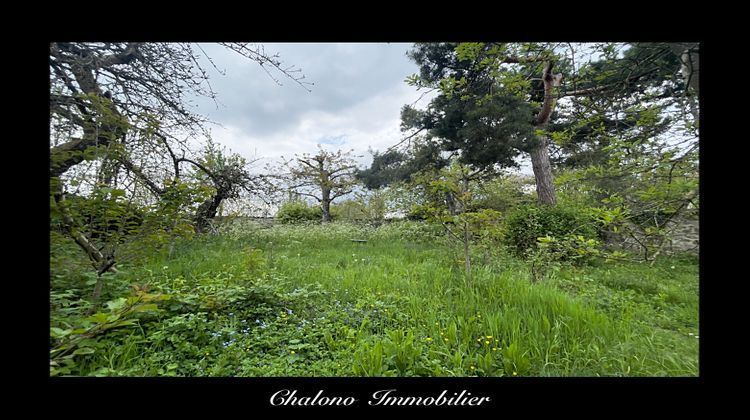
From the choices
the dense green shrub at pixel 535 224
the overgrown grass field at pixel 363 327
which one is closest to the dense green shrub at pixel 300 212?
the overgrown grass field at pixel 363 327

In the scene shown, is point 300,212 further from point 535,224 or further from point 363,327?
point 363,327

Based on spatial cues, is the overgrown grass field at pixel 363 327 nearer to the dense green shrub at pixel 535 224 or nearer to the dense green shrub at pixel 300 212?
the dense green shrub at pixel 535 224

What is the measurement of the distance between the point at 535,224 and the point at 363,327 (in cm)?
431

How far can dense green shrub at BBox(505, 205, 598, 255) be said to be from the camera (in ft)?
14.2

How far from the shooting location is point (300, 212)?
41.1 ft

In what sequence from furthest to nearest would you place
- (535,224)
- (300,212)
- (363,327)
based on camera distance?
(300,212)
(535,224)
(363,327)

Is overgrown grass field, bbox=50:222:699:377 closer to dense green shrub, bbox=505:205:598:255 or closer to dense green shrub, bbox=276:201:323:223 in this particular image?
dense green shrub, bbox=505:205:598:255

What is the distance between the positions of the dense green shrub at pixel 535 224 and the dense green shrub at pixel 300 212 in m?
9.69

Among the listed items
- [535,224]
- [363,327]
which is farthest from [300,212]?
[363,327]

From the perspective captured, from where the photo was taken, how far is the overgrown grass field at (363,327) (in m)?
1.25
